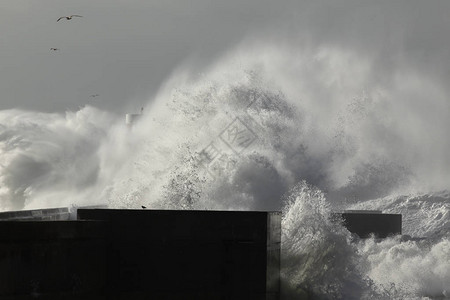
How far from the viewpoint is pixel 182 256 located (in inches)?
680

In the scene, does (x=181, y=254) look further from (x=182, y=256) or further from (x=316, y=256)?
(x=316, y=256)

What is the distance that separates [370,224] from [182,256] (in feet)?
38.3

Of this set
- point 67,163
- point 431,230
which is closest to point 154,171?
point 67,163

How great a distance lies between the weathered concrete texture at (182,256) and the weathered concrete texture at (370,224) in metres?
10.3

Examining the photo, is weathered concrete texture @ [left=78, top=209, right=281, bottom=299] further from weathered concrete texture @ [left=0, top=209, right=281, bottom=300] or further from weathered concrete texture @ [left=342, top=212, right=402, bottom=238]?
weathered concrete texture @ [left=342, top=212, right=402, bottom=238]

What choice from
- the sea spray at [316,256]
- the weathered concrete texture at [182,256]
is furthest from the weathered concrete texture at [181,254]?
the sea spray at [316,256]

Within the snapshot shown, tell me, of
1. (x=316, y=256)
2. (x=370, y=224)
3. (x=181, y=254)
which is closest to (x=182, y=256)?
(x=181, y=254)

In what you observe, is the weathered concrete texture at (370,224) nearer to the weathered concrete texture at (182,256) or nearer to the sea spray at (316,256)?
the sea spray at (316,256)

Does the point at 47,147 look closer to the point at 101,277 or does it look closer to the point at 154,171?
the point at 154,171

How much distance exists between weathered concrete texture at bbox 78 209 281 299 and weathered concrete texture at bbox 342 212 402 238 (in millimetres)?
10251

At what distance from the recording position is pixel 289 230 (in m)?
21.0

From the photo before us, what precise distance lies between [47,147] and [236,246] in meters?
20.4

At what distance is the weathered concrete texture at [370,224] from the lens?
27.8m

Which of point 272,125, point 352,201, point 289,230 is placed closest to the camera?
point 289,230
